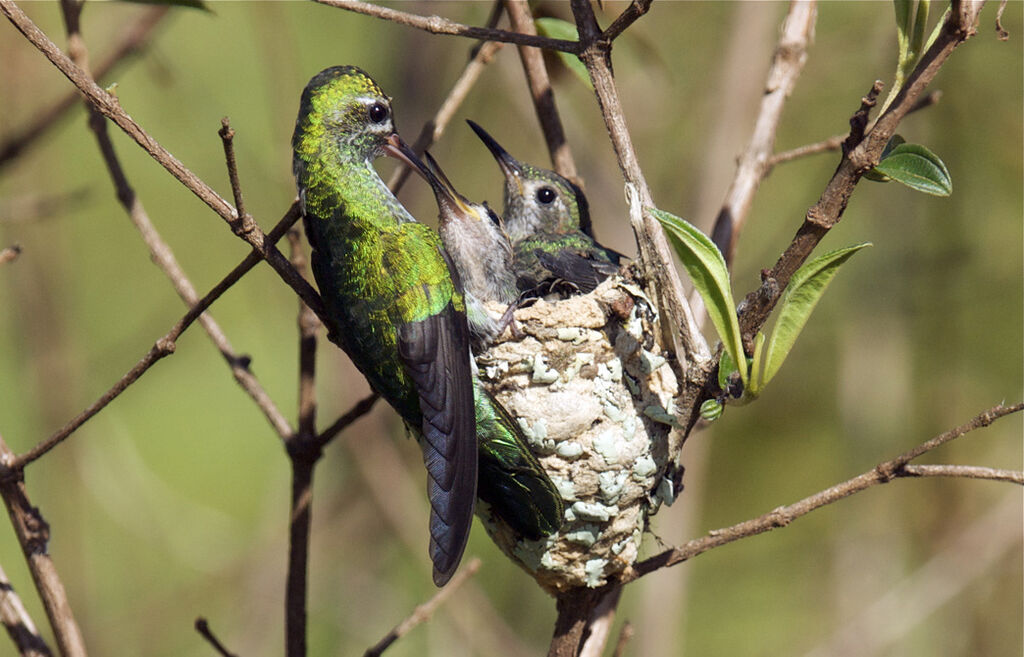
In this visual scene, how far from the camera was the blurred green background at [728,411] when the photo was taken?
158 inches

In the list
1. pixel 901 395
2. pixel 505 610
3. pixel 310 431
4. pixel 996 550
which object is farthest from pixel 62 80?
pixel 996 550

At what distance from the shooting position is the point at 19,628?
1.97 meters

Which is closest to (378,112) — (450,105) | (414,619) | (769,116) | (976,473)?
(450,105)

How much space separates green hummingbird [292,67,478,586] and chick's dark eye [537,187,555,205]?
0.92 m

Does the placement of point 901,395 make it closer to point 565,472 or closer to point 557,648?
point 565,472

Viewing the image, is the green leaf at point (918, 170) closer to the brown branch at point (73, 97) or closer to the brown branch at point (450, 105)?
the brown branch at point (450, 105)

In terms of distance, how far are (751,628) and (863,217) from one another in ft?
11.2

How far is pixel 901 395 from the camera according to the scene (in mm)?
4434

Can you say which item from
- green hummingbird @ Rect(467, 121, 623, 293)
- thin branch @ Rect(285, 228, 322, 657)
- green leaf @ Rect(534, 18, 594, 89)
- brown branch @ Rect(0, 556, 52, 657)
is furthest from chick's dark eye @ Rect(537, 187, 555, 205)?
brown branch @ Rect(0, 556, 52, 657)

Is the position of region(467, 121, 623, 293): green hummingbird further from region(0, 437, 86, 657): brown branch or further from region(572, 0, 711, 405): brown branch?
region(0, 437, 86, 657): brown branch

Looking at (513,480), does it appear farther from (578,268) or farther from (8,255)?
(8,255)

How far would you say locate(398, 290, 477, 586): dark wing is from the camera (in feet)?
6.39

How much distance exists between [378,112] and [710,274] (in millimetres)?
1198

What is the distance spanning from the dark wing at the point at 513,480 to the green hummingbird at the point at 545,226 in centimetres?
76
